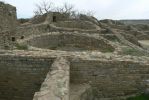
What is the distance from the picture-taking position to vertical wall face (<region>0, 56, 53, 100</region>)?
7.98 meters

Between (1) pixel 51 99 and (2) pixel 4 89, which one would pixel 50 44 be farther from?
(1) pixel 51 99

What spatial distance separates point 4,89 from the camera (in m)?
8.40

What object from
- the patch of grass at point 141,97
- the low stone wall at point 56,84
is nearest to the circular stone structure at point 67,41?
the patch of grass at point 141,97

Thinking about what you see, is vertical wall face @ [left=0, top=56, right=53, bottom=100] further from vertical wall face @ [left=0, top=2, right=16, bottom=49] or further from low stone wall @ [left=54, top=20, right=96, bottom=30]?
low stone wall @ [left=54, top=20, right=96, bottom=30]

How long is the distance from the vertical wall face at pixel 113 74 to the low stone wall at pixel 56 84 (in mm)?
468

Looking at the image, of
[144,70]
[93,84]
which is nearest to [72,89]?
[93,84]

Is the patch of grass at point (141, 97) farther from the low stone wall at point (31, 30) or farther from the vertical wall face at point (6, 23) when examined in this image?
the low stone wall at point (31, 30)

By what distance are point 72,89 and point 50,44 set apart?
9.04 meters

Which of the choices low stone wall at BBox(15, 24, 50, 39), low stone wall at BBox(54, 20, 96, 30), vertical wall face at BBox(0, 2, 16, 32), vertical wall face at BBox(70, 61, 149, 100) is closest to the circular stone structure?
low stone wall at BBox(15, 24, 50, 39)

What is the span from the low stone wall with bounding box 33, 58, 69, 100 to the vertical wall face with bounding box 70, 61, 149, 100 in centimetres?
47

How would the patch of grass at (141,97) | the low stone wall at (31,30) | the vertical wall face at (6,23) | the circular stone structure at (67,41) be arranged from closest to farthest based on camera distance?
1. the patch of grass at (141,97)
2. the vertical wall face at (6,23)
3. the circular stone structure at (67,41)
4. the low stone wall at (31,30)

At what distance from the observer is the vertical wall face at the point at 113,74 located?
784 centimetres

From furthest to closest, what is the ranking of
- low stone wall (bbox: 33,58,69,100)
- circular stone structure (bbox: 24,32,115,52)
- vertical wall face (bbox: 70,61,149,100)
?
1. circular stone structure (bbox: 24,32,115,52)
2. vertical wall face (bbox: 70,61,149,100)
3. low stone wall (bbox: 33,58,69,100)

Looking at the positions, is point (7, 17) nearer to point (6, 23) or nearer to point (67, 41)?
point (6, 23)
